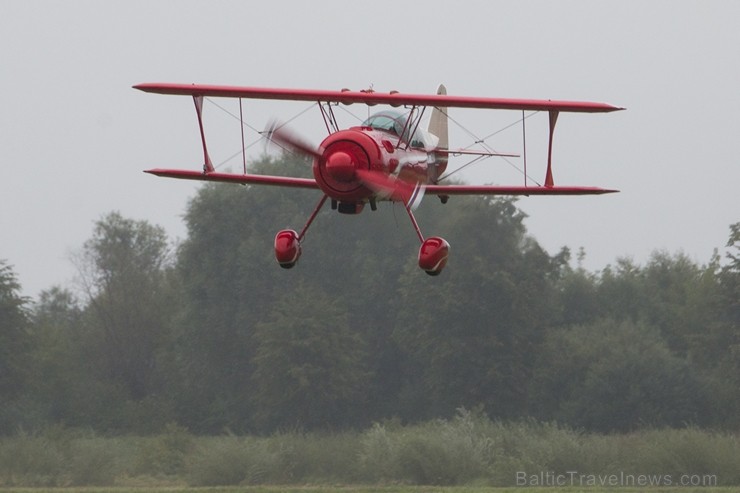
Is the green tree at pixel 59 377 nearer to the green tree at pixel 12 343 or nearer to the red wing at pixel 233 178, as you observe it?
the green tree at pixel 12 343

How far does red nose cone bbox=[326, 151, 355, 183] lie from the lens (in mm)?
17359

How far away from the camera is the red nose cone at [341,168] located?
683 inches

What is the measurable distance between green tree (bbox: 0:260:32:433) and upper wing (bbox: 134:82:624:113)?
25677 millimetres

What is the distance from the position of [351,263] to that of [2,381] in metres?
16.8

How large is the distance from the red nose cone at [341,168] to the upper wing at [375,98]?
146cm

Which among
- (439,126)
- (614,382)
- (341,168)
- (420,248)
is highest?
(439,126)

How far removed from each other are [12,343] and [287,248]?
92.7 ft

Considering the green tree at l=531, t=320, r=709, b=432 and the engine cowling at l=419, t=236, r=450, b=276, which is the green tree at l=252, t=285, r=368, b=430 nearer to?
the green tree at l=531, t=320, r=709, b=432

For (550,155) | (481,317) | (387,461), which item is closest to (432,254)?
(550,155)

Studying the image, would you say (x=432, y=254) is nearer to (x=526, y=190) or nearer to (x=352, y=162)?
(x=352, y=162)

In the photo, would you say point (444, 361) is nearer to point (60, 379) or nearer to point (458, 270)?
point (458, 270)

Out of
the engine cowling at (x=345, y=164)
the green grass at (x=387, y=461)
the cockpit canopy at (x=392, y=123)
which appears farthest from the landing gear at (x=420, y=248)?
the green grass at (x=387, y=461)

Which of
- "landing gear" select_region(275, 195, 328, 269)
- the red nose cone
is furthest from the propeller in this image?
"landing gear" select_region(275, 195, 328, 269)

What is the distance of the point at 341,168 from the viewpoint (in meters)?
17.4
